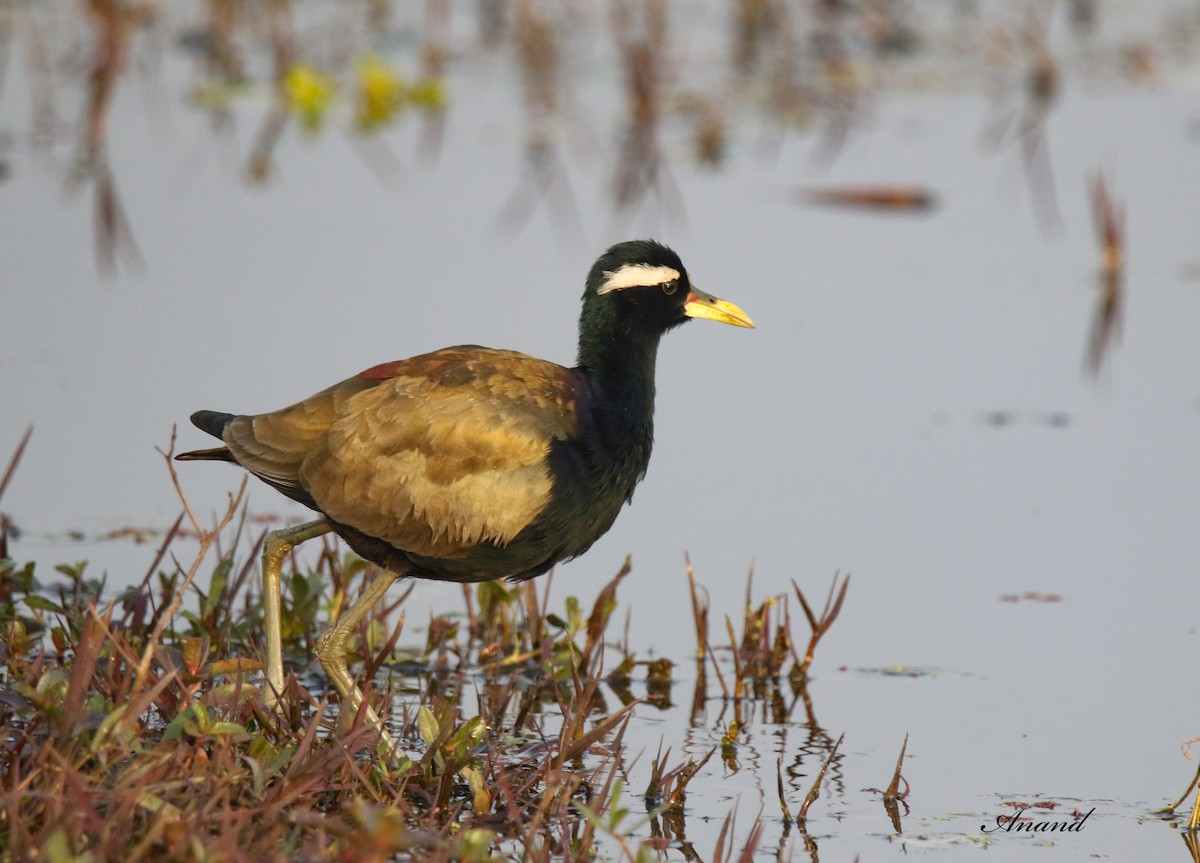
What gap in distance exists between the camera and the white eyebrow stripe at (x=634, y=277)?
6.20 m

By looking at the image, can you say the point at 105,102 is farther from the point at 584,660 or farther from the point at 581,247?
the point at 584,660

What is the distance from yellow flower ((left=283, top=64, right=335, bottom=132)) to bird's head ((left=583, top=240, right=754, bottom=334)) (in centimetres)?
623

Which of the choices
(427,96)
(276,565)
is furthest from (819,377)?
(427,96)

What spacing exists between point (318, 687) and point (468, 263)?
414cm

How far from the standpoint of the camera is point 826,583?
7.07 meters

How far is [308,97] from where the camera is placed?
39.9 ft

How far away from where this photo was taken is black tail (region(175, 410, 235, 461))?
19.4 ft

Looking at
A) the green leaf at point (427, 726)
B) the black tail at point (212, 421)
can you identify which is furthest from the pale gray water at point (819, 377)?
the black tail at point (212, 421)

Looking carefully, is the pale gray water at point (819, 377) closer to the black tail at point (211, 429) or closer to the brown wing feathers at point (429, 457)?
the brown wing feathers at point (429, 457)

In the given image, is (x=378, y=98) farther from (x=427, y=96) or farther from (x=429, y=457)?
(x=429, y=457)

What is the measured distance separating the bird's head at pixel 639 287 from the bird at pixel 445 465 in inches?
12.8

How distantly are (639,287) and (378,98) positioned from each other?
21.2ft

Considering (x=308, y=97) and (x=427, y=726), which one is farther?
(x=308, y=97)

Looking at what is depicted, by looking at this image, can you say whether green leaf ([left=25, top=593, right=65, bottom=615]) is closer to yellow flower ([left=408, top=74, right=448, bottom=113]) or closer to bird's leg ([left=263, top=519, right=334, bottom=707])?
bird's leg ([left=263, top=519, right=334, bottom=707])
